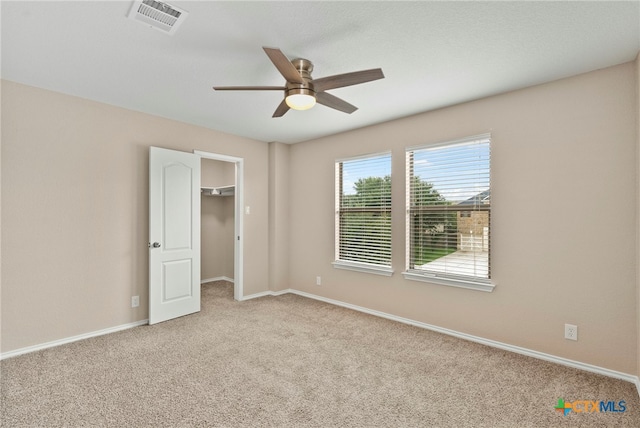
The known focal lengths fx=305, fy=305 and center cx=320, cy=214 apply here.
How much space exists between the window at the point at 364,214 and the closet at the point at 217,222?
94.4 inches

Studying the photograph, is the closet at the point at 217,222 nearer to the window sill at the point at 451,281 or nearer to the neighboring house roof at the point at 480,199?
the window sill at the point at 451,281

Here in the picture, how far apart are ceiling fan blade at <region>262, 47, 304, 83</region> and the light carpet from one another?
2.27m

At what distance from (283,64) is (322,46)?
437 mm

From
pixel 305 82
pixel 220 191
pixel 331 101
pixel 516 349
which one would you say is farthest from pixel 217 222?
pixel 516 349

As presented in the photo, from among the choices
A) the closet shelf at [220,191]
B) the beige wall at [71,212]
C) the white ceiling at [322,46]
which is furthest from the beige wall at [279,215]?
the white ceiling at [322,46]

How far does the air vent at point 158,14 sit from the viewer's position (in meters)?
1.79

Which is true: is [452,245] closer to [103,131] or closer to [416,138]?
[416,138]

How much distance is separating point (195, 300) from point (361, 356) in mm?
2392

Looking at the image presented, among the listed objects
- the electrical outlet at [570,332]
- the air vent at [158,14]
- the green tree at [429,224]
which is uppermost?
the air vent at [158,14]

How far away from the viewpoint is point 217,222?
6.14 meters

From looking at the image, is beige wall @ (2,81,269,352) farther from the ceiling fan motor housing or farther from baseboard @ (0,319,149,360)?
the ceiling fan motor housing

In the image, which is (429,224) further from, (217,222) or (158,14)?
(217,222)

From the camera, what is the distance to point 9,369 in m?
2.55
